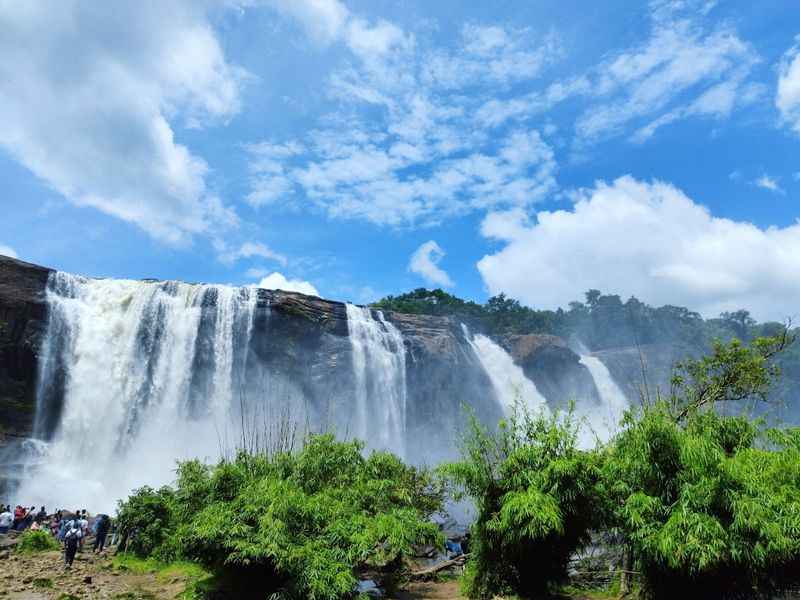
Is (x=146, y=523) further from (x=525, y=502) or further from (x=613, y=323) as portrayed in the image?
(x=613, y=323)

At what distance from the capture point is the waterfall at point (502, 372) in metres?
48.9

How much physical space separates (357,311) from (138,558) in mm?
26518

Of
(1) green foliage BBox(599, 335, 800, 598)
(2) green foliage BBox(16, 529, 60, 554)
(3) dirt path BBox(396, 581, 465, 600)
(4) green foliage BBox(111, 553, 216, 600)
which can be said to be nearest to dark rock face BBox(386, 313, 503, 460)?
(3) dirt path BBox(396, 581, 465, 600)

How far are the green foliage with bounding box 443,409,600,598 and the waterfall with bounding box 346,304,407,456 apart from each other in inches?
1074

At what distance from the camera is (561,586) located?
13.2 meters

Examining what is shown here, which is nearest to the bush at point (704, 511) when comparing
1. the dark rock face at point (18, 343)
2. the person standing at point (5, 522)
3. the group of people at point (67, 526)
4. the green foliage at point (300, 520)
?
the green foliage at point (300, 520)

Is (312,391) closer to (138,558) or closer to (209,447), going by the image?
(209,447)

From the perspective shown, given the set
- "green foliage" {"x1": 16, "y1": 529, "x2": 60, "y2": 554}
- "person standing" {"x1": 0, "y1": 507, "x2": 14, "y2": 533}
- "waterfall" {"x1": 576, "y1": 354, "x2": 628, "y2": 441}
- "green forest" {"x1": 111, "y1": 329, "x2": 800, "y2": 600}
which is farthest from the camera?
"waterfall" {"x1": 576, "y1": 354, "x2": 628, "y2": 441}

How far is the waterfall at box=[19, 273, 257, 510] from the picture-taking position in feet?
99.8

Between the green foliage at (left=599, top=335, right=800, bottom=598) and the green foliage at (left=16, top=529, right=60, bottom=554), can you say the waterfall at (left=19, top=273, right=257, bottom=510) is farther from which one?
the green foliage at (left=599, top=335, right=800, bottom=598)

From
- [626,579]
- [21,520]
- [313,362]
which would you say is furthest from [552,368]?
[21,520]

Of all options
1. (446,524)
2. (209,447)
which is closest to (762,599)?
(446,524)

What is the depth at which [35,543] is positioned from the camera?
58.1ft

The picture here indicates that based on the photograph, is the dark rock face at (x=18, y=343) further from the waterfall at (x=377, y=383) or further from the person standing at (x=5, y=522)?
the waterfall at (x=377, y=383)
